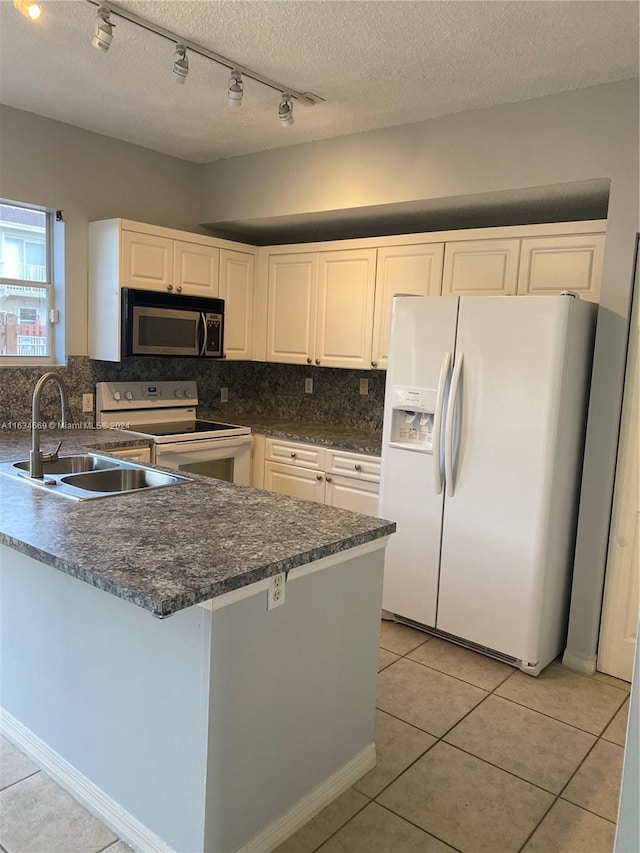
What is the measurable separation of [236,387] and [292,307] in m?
0.94

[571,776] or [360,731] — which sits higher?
[360,731]

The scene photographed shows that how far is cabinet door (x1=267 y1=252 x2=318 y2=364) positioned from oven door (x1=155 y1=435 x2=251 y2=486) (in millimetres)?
683

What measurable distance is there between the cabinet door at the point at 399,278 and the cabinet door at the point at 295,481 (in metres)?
0.79

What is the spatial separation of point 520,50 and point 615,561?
2198 mm

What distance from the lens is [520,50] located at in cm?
252

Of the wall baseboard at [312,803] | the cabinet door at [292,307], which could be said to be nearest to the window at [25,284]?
the cabinet door at [292,307]

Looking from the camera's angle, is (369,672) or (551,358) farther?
(551,358)

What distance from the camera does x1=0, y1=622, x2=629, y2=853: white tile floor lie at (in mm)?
1893

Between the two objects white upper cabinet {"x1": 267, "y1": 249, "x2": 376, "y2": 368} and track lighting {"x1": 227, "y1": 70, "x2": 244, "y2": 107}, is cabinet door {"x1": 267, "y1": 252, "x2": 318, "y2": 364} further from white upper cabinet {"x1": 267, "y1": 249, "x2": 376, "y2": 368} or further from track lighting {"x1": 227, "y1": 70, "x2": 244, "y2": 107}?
track lighting {"x1": 227, "y1": 70, "x2": 244, "y2": 107}

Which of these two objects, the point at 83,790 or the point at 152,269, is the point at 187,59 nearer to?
the point at 152,269

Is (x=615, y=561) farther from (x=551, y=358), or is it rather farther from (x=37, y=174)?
(x=37, y=174)

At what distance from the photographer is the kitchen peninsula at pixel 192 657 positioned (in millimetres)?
1615

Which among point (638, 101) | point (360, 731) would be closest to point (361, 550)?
point (360, 731)

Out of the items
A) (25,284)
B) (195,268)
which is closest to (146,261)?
(195,268)
